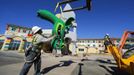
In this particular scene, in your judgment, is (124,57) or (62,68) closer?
(124,57)

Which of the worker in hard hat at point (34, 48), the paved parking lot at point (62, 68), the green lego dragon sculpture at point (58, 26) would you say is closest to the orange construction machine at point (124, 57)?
the paved parking lot at point (62, 68)

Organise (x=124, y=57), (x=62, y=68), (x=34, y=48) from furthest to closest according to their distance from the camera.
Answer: (x=62, y=68) → (x=124, y=57) → (x=34, y=48)

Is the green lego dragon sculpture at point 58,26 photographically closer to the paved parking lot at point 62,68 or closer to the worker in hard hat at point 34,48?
the paved parking lot at point 62,68

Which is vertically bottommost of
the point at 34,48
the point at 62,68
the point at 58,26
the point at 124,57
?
the point at 62,68

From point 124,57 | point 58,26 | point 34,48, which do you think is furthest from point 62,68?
point 34,48

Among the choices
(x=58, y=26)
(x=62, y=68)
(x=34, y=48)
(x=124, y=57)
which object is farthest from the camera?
(x=62, y=68)

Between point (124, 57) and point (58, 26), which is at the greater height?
point (58, 26)

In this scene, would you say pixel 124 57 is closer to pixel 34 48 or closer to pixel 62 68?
pixel 62 68

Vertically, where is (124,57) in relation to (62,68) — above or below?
above

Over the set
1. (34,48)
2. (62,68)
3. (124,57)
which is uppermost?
(34,48)

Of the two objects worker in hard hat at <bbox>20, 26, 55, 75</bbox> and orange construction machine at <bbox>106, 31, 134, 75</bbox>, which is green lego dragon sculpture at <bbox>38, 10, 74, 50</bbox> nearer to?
worker in hard hat at <bbox>20, 26, 55, 75</bbox>

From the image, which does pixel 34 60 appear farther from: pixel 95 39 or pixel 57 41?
pixel 95 39

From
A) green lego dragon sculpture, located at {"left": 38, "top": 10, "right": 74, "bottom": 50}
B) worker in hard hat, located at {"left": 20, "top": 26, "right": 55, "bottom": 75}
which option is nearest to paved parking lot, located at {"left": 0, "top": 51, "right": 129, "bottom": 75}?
green lego dragon sculpture, located at {"left": 38, "top": 10, "right": 74, "bottom": 50}

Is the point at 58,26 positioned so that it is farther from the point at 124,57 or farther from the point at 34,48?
the point at 124,57
